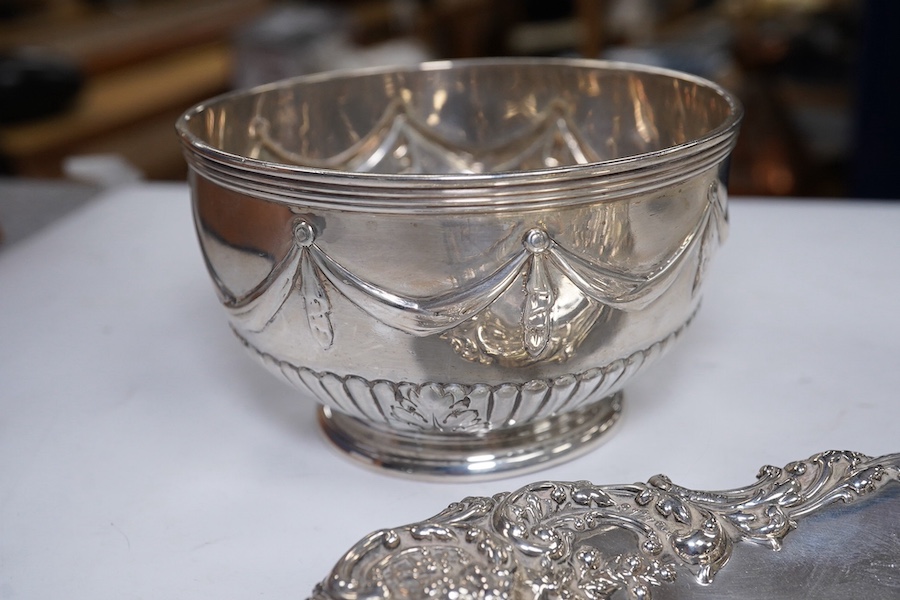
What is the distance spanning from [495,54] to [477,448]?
256 cm

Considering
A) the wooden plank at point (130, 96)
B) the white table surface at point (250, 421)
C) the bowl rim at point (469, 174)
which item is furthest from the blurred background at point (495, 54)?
the bowl rim at point (469, 174)

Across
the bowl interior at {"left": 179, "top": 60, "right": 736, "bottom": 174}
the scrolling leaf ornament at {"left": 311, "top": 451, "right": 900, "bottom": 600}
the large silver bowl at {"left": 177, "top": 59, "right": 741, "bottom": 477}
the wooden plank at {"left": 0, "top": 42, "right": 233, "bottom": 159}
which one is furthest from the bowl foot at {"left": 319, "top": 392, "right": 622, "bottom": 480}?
the wooden plank at {"left": 0, "top": 42, "right": 233, "bottom": 159}

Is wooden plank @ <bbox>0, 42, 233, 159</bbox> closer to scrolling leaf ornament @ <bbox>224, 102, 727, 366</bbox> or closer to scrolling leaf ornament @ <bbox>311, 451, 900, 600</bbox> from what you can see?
scrolling leaf ornament @ <bbox>224, 102, 727, 366</bbox>

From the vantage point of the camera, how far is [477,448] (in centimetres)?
48

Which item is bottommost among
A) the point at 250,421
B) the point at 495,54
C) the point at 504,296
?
the point at 495,54

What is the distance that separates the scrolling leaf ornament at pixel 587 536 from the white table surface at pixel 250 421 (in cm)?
9

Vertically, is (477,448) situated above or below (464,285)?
below

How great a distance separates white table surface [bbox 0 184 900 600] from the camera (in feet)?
1.44

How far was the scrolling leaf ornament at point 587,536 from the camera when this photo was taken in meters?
0.32

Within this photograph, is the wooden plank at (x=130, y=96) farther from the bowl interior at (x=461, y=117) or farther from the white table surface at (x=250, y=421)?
the bowl interior at (x=461, y=117)

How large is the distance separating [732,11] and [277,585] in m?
2.40

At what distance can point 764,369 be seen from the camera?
0.58 m

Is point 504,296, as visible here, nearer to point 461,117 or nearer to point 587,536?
point 587,536

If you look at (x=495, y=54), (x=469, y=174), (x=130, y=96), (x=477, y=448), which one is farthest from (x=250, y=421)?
(x=495, y=54)
